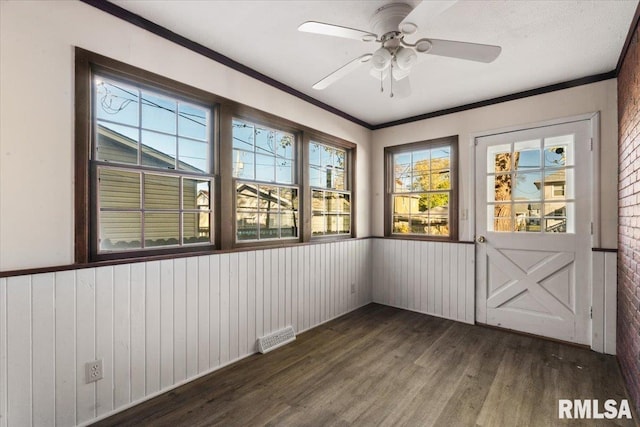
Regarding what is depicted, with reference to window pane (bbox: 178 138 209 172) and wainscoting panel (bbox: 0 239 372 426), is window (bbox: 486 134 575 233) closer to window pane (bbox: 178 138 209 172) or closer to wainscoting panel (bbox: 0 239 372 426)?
wainscoting panel (bbox: 0 239 372 426)

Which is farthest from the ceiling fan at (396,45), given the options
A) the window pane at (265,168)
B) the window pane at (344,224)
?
the window pane at (344,224)

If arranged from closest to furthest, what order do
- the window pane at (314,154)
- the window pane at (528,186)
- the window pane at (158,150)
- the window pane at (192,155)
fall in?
the window pane at (158,150), the window pane at (192,155), the window pane at (528,186), the window pane at (314,154)

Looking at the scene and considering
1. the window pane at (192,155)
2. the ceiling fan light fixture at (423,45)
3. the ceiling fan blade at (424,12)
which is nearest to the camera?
the ceiling fan blade at (424,12)

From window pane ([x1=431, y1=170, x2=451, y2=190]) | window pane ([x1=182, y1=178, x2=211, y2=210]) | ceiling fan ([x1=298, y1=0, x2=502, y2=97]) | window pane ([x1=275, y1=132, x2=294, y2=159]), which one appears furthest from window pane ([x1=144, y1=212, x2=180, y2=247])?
window pane ([x1=431, y1=170, x2=451, y2=190])

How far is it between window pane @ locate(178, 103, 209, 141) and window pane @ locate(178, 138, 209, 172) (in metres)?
0.06

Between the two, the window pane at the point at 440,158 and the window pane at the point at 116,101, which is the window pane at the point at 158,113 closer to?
the window pane at the point at 116,101

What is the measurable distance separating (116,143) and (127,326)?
1219 mm

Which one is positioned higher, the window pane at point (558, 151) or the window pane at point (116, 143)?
the window pane at point (558, 151)

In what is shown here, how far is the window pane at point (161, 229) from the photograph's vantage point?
7.07 ft

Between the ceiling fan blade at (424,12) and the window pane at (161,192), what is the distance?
1.88m

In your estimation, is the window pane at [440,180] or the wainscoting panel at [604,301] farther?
the window pane at [440,180]

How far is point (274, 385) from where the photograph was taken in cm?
224

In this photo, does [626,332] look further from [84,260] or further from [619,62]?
[84,260]

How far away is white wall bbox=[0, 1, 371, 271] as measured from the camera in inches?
61.7
